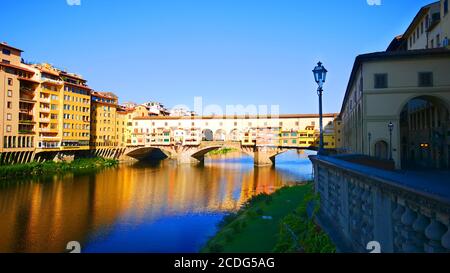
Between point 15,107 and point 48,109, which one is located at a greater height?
point 48,109

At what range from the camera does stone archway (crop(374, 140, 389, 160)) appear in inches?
1048

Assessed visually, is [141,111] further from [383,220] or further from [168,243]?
[383,220]

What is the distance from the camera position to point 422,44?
1357 inches

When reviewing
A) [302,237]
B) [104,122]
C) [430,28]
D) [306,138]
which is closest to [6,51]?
[104,122]

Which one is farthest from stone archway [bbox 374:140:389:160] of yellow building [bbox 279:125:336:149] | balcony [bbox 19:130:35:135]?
balcony [bbox 19:130:35:135]

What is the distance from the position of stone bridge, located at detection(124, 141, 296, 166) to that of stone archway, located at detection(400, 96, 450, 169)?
34970 mm

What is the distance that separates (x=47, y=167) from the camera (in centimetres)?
5234

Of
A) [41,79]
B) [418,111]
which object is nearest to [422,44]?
[418,111]

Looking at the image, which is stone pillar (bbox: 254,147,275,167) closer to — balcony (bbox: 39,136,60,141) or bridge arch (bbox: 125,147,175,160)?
bridge arch (bbox: 125,147,175,160)

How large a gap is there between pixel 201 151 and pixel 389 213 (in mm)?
72086

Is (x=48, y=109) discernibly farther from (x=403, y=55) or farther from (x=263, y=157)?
(x=403, y=55)

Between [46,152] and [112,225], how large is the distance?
1757 inches

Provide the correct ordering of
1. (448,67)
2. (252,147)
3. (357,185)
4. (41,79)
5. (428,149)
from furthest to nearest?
(252,147) < (41,79) < (428,149) < (448,67) < (357,185)

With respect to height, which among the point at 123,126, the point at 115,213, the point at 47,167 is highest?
the point at 123,126
